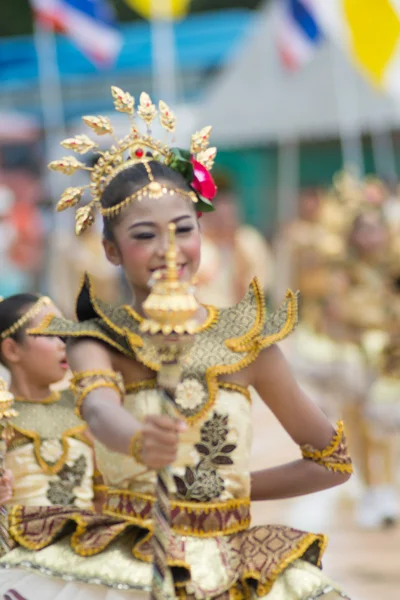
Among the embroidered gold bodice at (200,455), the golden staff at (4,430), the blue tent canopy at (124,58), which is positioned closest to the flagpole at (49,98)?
the blue tent canopy at (124,58)

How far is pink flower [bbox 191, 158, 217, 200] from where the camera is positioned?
2938mm

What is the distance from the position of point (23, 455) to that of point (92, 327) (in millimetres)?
1116

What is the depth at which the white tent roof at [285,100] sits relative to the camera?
18.2 metres

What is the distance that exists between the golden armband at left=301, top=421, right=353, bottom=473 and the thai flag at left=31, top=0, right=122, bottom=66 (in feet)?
44.8

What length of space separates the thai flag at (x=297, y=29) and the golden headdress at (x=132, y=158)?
569 inches

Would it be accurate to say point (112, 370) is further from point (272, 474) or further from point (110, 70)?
point (110, 70)

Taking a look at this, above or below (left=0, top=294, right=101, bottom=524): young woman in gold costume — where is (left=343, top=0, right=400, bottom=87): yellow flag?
above

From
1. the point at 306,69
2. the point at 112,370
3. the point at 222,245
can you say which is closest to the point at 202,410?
the point at 112,370

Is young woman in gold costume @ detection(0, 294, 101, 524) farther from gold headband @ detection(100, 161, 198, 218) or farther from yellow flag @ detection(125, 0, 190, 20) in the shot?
yellow flag @ detection(125, 0, 190, 20)

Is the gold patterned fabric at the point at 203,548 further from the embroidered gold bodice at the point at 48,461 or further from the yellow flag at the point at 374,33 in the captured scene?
the yellow flag at the point at 374,33

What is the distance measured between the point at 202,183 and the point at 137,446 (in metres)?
0.86

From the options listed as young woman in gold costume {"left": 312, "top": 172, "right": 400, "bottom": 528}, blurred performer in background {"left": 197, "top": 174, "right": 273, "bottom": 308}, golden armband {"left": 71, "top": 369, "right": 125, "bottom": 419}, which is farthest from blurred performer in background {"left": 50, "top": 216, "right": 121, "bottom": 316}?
golden armband {"left": 71, "top": 369, "right": 125, "bottom": 419}

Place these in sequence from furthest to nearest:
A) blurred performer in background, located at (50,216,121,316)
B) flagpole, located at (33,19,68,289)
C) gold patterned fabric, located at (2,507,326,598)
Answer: flagpole, located at (33,19,68,289)
blurred performer in background, located at (50,216,121,316)
gold patterned fabric, located at (2,507,326,598)

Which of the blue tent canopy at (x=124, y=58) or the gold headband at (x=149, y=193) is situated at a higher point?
the blue tent canopy at (x=124, y=58)
